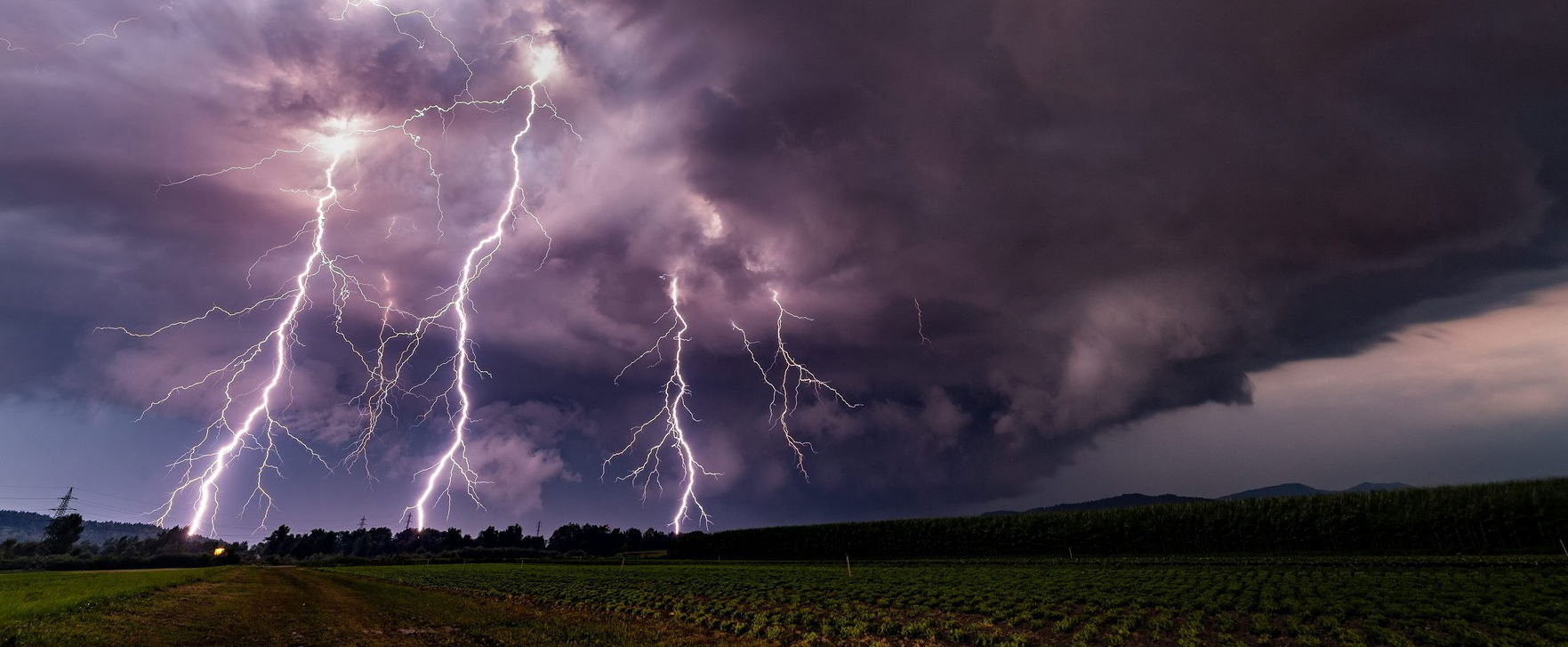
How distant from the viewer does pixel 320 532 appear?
174875 millimetres

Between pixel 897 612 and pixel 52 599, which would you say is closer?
pixel 52 599

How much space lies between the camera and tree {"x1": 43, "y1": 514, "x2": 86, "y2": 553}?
11781 cm

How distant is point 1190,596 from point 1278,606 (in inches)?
149

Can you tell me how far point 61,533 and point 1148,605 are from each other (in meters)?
191

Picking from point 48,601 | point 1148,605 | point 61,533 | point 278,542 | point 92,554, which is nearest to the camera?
point 48,601

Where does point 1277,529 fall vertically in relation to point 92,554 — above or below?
above

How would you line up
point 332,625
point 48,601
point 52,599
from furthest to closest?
point 52,599, point 48,601, point 332,625

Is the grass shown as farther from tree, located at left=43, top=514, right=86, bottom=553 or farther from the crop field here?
tree, located at left=43, top=514, right=86, bottom=553

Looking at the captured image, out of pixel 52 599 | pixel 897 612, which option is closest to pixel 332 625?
pixel 52 599

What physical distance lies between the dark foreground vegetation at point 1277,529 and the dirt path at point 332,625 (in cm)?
5829

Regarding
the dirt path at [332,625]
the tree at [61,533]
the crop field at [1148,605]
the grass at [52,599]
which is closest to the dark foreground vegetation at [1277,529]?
the crop field at [1148,605]

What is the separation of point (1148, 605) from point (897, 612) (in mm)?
9812

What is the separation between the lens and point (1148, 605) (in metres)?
23.6

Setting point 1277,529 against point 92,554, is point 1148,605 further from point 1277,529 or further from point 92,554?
point 92,554
